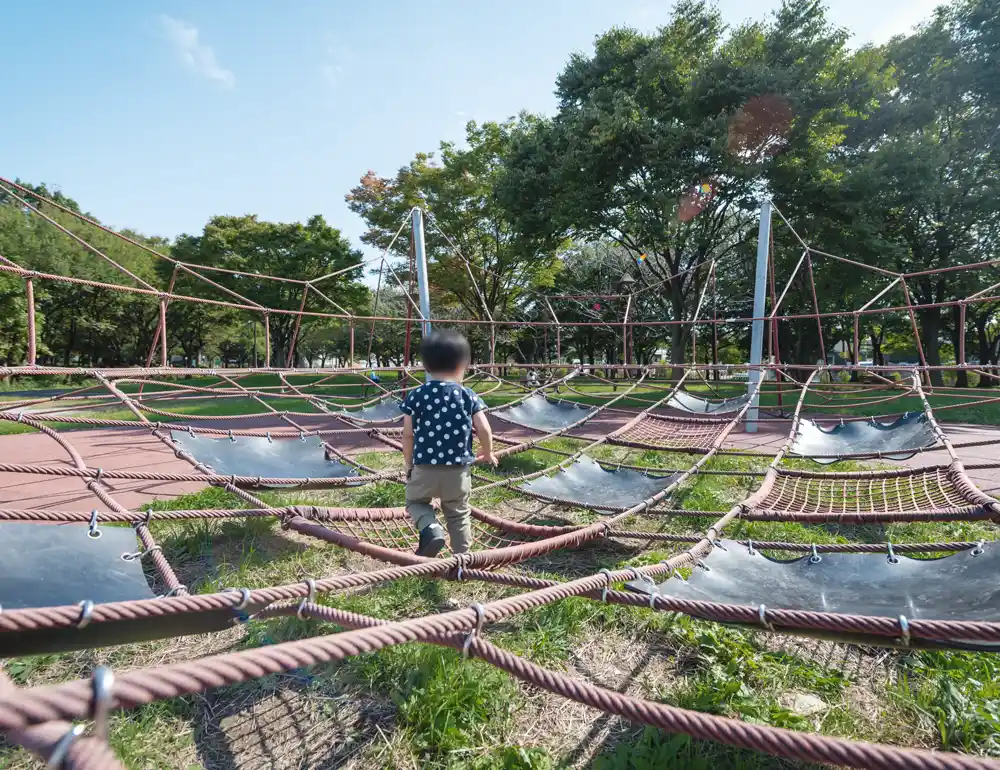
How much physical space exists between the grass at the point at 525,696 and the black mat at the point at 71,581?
0.30 meters

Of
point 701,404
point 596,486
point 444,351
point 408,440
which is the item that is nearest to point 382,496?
point 596,486

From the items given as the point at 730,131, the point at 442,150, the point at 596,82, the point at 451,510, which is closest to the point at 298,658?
the point at 451,510

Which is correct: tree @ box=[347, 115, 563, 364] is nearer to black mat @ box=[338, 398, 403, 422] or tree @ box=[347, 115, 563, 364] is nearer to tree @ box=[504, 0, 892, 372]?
tree @ box=[504, 0, 892, 372]

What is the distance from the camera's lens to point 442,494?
84.3 inches

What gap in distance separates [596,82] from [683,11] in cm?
219

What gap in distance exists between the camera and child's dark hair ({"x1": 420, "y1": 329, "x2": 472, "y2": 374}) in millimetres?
2131

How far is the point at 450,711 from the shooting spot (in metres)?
1.58

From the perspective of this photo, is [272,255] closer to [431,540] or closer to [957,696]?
[431,540]

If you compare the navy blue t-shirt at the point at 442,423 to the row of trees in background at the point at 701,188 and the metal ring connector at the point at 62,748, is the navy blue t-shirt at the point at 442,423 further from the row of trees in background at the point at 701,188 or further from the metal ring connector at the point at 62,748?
the row of trees in background at the point at 701,188

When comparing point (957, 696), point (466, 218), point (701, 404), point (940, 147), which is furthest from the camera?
point (466, 218)

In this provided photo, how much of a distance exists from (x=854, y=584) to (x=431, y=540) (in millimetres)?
1462

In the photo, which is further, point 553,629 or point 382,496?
point 382,496

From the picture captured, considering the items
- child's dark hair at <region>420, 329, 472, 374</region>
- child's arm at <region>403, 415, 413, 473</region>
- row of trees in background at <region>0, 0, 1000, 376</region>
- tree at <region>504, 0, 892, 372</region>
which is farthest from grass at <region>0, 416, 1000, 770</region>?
tree at <region>504, 0, 892, 372</region>

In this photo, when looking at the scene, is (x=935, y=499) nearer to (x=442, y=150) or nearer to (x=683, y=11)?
(x=683, y=11)
